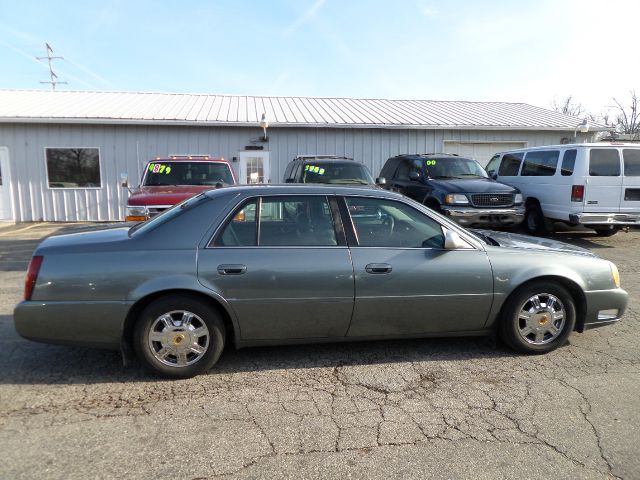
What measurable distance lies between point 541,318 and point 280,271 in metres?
2.34

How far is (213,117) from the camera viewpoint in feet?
44.6

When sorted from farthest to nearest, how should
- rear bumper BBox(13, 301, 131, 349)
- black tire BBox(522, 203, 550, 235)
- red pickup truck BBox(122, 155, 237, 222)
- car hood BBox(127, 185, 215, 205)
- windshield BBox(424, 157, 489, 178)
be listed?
1. black tire BBox(522, 203, 550, 235)
2. windshield BBox(424, 157, 489, 178)
3. red pickup truck BBox(122, 155, 237, 222)
4. car hood BBox(127, 185, 215, 205)
5. rear bumper BBox(13, 301, 131, 349)

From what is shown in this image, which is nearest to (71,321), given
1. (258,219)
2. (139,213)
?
(258,219)

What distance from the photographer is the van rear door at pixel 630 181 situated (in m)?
8.97

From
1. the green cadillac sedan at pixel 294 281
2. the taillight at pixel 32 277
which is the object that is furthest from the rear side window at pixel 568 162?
the taillight at pixel 32 277

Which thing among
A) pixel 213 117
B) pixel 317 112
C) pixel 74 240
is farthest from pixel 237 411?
pixel 317 112

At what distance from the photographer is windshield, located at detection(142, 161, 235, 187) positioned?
818 centimetres

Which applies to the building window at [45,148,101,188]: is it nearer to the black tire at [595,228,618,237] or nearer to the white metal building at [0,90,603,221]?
the white metal building at [0,90,603,221]

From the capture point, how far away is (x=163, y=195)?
7070 mm

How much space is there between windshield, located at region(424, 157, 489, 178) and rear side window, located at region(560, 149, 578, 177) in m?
1.60

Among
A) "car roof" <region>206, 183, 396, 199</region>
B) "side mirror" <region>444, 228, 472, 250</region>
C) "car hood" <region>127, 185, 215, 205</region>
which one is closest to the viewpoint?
"side mirror" <region>444, 228, 472, 250</region>

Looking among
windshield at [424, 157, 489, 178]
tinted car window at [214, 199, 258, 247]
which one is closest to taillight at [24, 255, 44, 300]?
tinted car window at [214, 199, 258, 247]

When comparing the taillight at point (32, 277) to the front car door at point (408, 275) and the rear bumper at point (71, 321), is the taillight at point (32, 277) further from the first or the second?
the front car door at point (408, 275)

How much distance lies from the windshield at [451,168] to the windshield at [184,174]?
4639 millimetres
